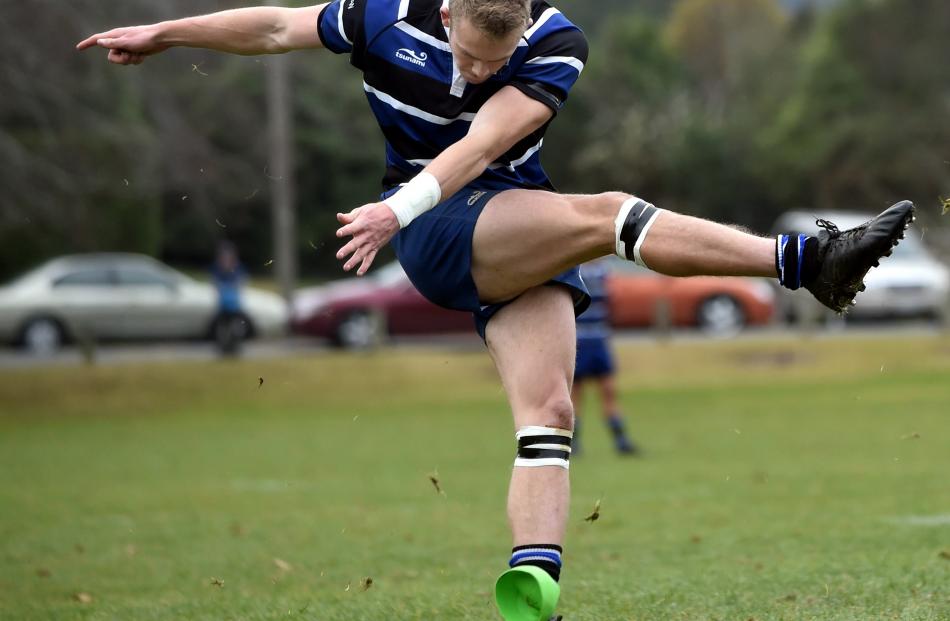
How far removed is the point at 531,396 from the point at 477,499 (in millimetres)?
5740

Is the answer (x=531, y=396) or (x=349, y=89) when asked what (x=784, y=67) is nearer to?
(x=349, y=89)

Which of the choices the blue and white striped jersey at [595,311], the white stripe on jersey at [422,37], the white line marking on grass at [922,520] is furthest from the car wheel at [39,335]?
the white stripe on jersey at [422,37]

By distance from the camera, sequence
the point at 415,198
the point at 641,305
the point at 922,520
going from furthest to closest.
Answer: the point at 641,305 < the point at 922,520 < the point at 415,198

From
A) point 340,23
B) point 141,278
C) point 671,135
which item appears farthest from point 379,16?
point 671,135

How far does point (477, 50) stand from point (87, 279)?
23703mm

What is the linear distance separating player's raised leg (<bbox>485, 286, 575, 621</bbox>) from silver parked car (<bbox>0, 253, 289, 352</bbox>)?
21628 mm

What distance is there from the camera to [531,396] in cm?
470

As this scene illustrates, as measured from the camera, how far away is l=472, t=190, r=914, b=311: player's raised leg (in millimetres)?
4418

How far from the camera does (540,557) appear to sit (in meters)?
4.47

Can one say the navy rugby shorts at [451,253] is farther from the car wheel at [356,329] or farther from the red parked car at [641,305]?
the red parked car at [641,305]

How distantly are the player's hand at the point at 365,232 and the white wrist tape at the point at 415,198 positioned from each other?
2.0 inches

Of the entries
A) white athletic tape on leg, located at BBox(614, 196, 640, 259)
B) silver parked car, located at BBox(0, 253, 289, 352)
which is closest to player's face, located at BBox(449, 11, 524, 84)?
white athletic tape on leg, located at BBox(614, 196, 640, 259)

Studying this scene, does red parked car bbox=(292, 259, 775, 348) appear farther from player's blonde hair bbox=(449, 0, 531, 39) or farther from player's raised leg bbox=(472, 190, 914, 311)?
player's blonde hair bbox=(449, 0, 531, 39)

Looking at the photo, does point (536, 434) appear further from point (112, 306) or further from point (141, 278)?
point (141, 278)
